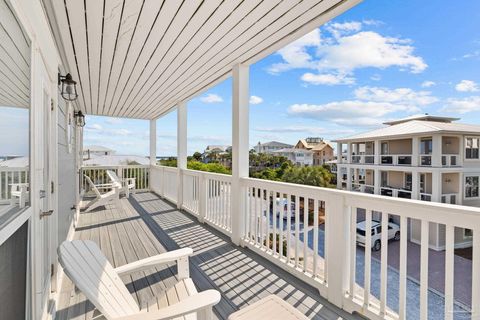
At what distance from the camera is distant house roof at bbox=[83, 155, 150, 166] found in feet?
27.1

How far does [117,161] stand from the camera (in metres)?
8.56

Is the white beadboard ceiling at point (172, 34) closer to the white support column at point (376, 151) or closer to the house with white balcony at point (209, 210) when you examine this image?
the house with white balcony at point (209, 210)

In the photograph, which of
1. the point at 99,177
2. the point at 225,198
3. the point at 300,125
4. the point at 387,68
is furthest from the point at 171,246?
the point at 300,125

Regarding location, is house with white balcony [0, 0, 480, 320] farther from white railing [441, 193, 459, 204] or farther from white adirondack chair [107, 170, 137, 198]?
white adirondack chair [107, 170, 137, 198]

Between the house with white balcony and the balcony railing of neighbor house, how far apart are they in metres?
0.01

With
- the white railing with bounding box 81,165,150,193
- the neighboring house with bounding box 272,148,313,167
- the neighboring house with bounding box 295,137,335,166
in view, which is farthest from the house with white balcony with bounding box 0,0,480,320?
the white railing with bounding box 81,165,150,193

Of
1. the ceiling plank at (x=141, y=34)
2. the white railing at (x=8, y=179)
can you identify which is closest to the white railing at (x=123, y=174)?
the ceiling plank at (x=141, y=34)

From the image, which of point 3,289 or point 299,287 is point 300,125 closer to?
point 299,287

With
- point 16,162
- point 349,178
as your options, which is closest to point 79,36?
point 16,162

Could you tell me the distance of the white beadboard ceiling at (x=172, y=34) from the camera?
2.15m

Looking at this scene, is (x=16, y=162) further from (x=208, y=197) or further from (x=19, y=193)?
(x=208, y=197)

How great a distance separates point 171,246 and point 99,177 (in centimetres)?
575

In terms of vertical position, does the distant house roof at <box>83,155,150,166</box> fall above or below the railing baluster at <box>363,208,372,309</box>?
above

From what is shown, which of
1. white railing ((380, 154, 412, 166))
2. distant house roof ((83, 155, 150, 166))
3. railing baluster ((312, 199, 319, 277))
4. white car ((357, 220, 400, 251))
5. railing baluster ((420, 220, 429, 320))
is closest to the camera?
railing baluster ((420, 220, 429, 320))
